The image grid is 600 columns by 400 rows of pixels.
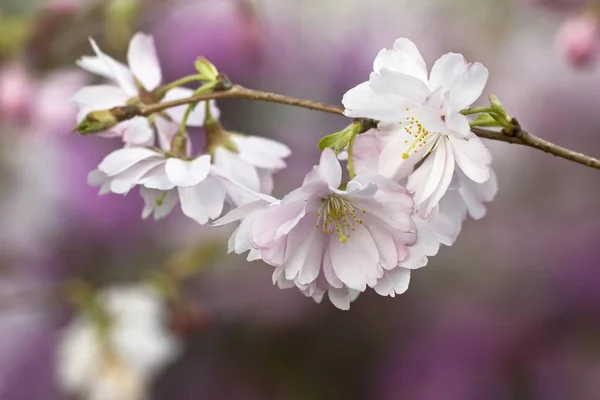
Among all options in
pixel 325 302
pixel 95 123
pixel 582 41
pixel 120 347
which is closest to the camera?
pixel 95 123

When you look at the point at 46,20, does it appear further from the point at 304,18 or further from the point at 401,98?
the point at 401,98

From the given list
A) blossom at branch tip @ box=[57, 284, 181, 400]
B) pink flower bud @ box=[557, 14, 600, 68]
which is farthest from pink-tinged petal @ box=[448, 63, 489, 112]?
blossom at branch tip @ box=[57, 284, 181, 400]

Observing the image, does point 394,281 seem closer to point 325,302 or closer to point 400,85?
point 400,85

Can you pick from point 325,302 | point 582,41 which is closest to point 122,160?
point 582,41

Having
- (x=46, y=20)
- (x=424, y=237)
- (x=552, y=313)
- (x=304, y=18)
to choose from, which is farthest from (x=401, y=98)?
(x=304, y=18)

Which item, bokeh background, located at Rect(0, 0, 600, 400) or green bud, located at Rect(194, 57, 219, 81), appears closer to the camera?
green bud, located at Rect(194, 57, 219, 81)

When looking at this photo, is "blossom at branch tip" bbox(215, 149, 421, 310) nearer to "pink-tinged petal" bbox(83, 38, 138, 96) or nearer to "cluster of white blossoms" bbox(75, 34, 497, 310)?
"cluster of white blossoms" bbox(75, 34, 497, 310)
